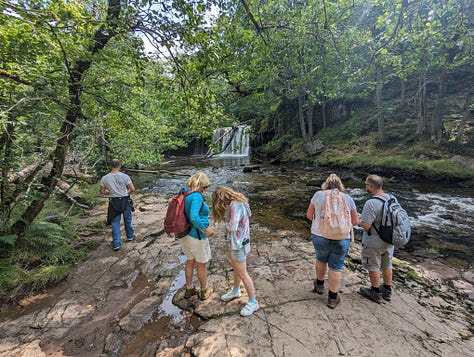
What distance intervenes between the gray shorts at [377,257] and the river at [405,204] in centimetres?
278

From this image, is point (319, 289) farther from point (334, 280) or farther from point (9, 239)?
point (9, 239)

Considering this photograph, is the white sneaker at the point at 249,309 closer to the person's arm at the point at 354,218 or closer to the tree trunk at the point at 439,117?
the person's arm at the point at 354,218

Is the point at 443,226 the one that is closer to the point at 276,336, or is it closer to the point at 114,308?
the point at 276,336

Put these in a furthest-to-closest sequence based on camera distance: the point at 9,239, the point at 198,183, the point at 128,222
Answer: the point at 128,222 < the point at 9,239 < the point at 198,183

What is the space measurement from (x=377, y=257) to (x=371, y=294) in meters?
0.56

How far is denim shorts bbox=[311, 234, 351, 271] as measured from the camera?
318 cm

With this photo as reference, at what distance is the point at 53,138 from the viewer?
4.36 m

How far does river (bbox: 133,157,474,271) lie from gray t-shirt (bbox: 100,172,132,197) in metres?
1.14

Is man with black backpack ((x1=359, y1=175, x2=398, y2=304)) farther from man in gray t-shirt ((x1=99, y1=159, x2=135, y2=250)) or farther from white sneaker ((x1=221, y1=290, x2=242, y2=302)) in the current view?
man in gray t-shirt ((x1=99, y1=159, x2=135, y2=250))

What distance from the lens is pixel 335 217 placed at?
3133mm

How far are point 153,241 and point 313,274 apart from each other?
3887mm

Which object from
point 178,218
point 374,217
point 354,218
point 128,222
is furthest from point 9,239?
point 374,217

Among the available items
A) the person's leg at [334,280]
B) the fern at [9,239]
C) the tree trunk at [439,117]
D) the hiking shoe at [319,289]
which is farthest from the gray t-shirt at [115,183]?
the tree trunk at [439,117]

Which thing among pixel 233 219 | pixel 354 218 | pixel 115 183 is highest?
pixel 115 183
